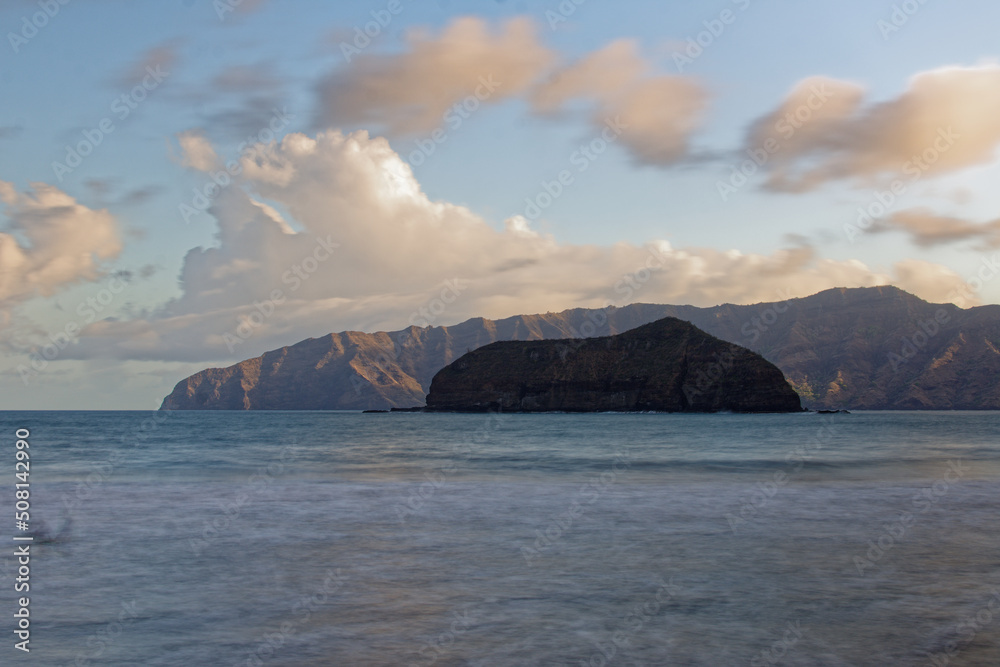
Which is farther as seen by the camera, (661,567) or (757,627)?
(661,567)

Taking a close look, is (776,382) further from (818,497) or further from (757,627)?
(757,627)

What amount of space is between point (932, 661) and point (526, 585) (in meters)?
6.19

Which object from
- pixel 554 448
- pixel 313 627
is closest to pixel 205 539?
pixel 313 627

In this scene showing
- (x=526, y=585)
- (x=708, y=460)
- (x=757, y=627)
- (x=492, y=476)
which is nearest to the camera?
(x=757, y=627)

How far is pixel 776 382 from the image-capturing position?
613ft

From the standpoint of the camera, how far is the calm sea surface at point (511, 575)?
9.37m

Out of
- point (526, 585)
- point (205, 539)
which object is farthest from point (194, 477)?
point (526, 585)

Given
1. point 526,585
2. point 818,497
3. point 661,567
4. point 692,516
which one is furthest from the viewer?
point 818,497

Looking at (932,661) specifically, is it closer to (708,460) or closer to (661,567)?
(661,567)

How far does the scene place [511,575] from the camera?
13.4 m

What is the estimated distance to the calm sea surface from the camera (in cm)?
937

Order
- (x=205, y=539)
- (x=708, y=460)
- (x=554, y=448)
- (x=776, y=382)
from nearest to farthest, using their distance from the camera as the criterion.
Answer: (x=205, y=539) < (x=708, y=460) < (x=554, y=448) < (x=776, y=382)

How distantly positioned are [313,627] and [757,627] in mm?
6282

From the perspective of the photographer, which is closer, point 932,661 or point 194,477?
point 932,661
